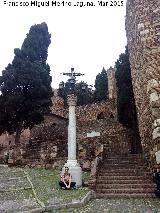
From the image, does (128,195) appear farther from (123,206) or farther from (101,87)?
(101,87)

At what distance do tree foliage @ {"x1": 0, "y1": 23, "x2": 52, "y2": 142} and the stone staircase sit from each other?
35.1 feet

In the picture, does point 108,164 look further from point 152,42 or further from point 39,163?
point 39,163

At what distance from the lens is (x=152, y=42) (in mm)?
11539

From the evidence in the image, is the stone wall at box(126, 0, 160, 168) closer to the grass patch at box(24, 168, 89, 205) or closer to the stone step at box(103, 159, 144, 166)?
the stone step at box(103, 159, 144, 166)

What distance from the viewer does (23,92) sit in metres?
23.6

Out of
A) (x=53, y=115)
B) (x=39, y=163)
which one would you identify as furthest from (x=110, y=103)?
(x=39, y=163)

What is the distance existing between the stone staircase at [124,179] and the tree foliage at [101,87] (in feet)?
69.1

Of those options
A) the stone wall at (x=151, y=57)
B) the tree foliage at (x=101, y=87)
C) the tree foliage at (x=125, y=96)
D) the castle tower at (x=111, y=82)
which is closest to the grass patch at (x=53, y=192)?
the stone wall at (x=151, y=57)

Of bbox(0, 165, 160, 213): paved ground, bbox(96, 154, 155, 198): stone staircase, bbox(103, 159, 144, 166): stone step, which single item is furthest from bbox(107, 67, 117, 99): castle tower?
bbox(0, 165, 160, 213): paved ground

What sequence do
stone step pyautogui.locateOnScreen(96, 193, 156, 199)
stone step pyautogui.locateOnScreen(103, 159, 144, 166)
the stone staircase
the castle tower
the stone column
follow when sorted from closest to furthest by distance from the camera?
1. stone step pyautogui.locateOnScreen(96, 193, 156, 199)
2. the stone staircase
3. the stone column
4. stone step pyautogui.locateOnScreen(103, 159, 144, 166)
5. the castle tower

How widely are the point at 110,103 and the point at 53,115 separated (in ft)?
18.7

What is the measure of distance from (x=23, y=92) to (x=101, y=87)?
44.6 ft

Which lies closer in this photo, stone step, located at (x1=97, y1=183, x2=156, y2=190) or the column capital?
stone step, located at (x1=97, y1=183, x2=156, y2=190)

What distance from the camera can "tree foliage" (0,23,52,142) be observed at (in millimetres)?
23016
